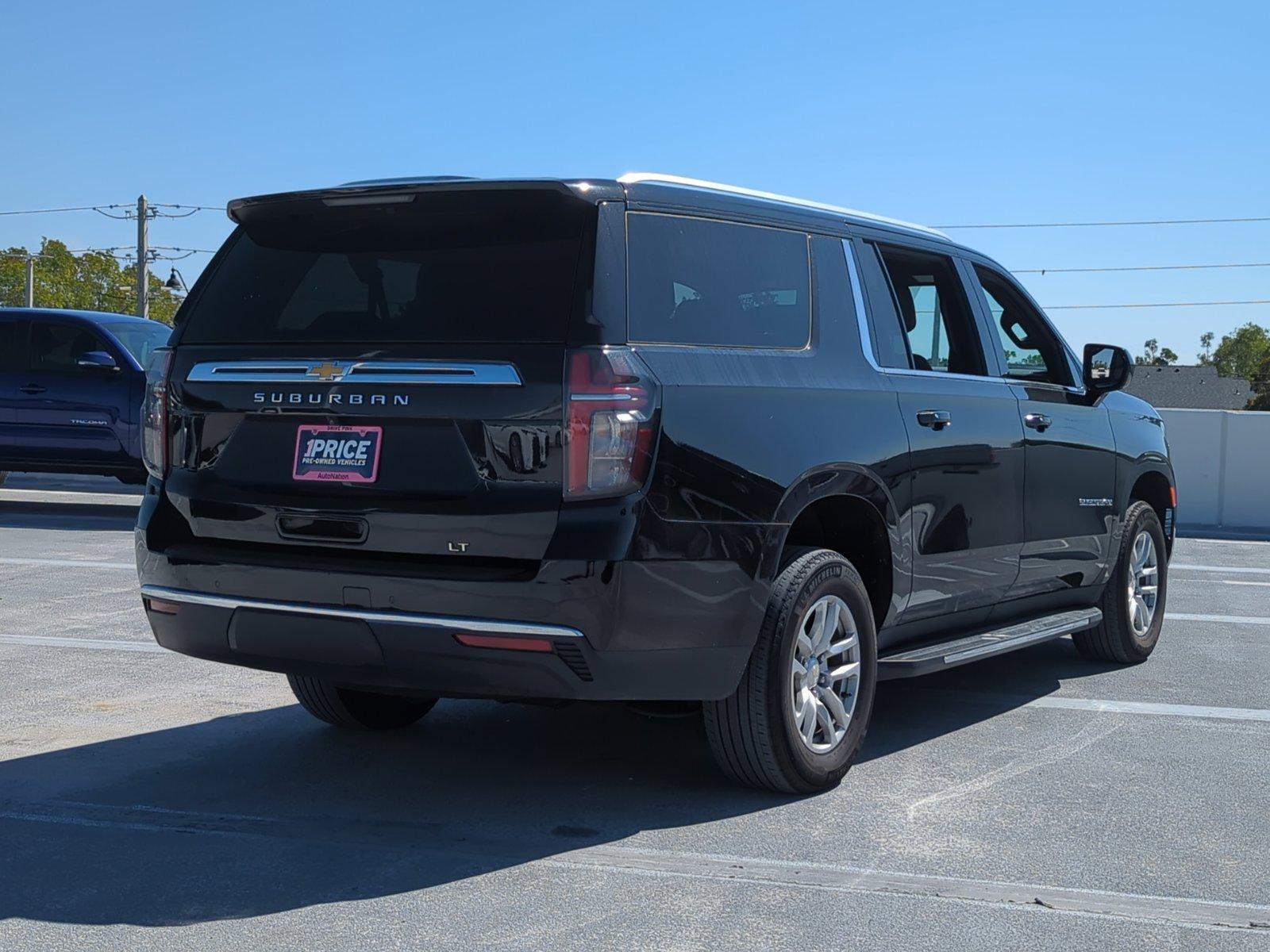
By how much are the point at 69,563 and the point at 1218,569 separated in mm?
9335

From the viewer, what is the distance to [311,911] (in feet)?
12.7

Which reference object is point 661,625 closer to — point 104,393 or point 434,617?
point 434,617

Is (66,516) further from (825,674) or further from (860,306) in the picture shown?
(825,674)

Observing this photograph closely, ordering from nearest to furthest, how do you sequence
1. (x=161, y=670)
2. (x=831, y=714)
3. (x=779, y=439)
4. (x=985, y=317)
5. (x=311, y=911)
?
(x=311, y=911) → (x=779, y=439) → (x=831, y=714) → (x=985, y=317) → (x=161, y=670)

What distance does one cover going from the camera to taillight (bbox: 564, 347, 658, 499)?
4324 mm

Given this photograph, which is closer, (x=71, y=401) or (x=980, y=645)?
(x=980, y=645)

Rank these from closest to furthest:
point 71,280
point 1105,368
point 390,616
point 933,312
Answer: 1. point 390,616
2. point 933,312
3. point 1105,368
4. point 71,280

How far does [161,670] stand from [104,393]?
325 inches

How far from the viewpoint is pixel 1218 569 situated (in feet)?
43.4

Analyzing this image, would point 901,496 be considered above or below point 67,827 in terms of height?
above

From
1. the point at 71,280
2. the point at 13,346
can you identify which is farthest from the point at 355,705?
the point at 71,280

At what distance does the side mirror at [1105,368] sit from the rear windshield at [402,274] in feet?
11.9

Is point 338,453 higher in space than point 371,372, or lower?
lower

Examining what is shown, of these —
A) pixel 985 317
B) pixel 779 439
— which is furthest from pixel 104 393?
pixel 779 439
